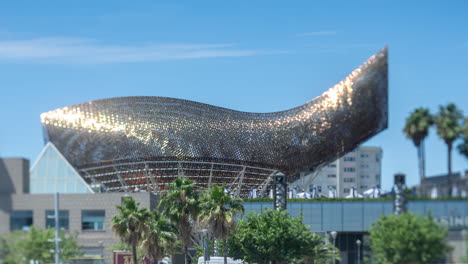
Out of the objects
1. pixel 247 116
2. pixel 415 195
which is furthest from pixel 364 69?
pixel 415 195

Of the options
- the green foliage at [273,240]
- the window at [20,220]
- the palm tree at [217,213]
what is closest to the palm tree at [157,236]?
the palm tree at [217,213]

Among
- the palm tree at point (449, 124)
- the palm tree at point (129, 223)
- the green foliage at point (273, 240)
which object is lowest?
the green foliage at point (273, 240)

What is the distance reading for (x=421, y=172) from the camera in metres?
86.8

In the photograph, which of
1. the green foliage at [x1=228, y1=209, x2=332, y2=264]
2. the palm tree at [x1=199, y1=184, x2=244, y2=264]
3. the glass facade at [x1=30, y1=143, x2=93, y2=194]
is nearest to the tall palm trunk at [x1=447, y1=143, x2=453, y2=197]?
the green foliage at [x1=228, y1=209, x2=332, y2=264]

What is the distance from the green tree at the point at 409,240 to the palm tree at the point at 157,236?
60.4ft

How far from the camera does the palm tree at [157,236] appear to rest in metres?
80.9

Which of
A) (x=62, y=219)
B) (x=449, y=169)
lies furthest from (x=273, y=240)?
(x=62, y=219)

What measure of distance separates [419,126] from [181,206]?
23.5m

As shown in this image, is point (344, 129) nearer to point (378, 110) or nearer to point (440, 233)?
point (378, 110)

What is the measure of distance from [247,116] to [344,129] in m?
18.1

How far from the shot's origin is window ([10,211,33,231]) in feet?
221

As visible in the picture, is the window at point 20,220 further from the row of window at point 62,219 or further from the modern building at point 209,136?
the modern building at point 209,136

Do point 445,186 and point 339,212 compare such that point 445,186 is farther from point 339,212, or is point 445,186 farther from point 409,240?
point 339,212

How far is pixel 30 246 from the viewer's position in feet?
220
